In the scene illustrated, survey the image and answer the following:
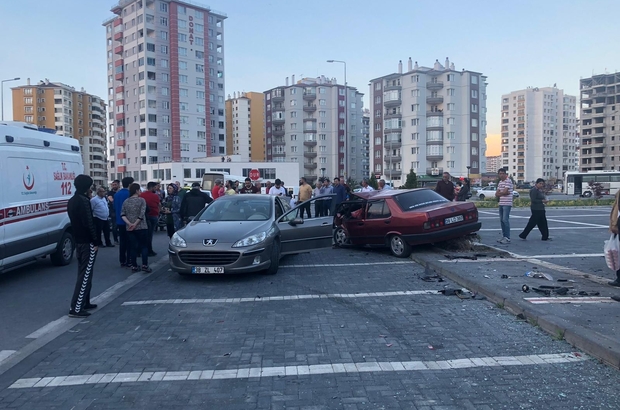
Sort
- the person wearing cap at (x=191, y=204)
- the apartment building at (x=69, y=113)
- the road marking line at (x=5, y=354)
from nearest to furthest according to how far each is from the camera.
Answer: the road marking line at (x=5, y=354) → the person wearing cap at (x=191, y=204) → the apartment building at (x=69, y=113)

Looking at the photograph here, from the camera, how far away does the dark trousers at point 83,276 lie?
22.5 feet

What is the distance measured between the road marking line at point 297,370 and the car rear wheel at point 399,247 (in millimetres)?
6478

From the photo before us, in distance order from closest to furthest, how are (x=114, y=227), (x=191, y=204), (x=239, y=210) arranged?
1. (x=239, y=210)
2. (x=191, y=204)
3. (x=114, y=227)

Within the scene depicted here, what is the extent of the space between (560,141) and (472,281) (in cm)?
14304

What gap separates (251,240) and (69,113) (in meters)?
118

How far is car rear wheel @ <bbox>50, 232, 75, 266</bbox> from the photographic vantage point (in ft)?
35.6

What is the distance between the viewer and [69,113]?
11281 cm

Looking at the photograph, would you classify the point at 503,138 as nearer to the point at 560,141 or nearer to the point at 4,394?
the point at 560,141

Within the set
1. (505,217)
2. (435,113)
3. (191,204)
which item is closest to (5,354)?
(191,204)

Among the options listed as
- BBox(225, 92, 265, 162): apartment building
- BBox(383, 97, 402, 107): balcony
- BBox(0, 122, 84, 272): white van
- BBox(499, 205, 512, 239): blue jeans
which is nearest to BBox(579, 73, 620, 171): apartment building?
BBox(383, 97, 402, 107): balcony

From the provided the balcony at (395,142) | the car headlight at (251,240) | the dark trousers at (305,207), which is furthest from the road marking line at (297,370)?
the balcony at (395,142)

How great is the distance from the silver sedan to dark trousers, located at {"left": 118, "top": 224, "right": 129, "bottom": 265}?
5.29 ft

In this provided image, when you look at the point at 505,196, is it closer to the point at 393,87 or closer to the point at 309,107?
the point at 393,87

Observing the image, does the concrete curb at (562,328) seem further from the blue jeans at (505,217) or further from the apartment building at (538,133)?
Answer: the apartment building at (538,133)
